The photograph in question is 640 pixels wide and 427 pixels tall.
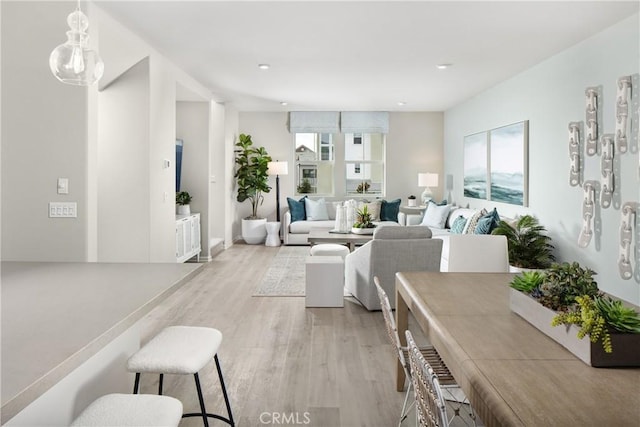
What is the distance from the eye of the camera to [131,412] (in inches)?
57.5

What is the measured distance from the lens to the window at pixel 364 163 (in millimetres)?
9781

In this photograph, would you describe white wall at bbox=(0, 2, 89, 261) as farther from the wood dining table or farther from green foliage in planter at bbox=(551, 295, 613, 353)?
green foliage in planter at bbox=(551, 295, 613, 353)

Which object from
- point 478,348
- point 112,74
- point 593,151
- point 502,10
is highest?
point 502,10

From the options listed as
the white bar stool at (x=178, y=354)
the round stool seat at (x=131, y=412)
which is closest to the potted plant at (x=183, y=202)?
the white bar stool at (x=178, y=354)

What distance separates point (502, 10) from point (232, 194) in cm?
620

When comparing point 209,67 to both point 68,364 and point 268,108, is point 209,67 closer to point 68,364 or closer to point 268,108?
point 268,108

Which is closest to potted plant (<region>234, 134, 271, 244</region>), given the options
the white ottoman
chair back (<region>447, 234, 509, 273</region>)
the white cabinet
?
the white cabinet

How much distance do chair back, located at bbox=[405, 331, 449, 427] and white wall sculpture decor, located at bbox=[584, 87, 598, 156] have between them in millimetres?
3665

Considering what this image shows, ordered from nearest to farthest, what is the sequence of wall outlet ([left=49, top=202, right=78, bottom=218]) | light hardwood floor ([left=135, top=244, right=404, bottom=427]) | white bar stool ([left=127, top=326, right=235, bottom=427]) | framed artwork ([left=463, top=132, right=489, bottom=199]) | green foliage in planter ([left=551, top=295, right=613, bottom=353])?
green foliage in planter ([left=551, top=295, right=613, bottom=353]) → white bar stool ([left=127, top=326, right=235, bottom=427]) → light hardwood floor ([left=135, top=244, right=404, bottom=427]) → wall outlet ([left=49, top=202, right=78, bottom=218]) → framed artwork ([left=463, top=132, right=489, bottom=199])

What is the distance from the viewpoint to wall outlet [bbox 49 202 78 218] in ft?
11.4

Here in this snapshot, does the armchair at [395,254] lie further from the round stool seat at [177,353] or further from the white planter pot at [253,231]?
the white planter pot at [253,231]

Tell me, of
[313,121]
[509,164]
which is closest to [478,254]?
[509,164]

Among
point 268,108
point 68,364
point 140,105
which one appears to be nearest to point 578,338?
point 68,364

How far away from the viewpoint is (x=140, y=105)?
4625 mm
